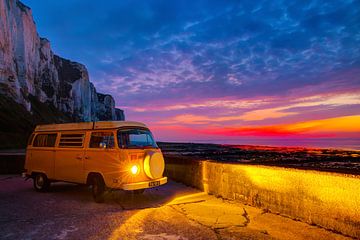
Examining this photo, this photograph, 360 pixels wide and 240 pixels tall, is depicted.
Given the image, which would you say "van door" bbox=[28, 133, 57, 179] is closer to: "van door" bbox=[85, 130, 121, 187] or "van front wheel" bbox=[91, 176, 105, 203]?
"van door" bbox=[85, 130, 121, 187]

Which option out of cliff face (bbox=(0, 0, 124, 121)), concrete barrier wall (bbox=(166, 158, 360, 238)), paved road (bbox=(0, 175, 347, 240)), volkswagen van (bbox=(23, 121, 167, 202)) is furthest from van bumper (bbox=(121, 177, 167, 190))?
cliff face (bbox=(0, 0, 124, 121))

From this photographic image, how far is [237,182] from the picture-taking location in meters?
9.37

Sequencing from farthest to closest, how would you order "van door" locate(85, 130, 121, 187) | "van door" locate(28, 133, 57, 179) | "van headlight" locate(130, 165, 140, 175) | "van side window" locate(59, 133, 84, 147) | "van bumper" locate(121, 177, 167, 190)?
"van door" locate(28, 133, 57, 179)
"van side window" locate(59, 133, 84, 147)
"van door" locate(85, 130, 121, 187)
"van headlight" locate(130, 165, 140, 175)
"van bumper" locate(121, 177, 167, 190)

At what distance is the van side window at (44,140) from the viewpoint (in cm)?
1144

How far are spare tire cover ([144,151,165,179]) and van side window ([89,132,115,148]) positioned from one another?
1104 millimetres

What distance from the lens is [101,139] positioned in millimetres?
9836

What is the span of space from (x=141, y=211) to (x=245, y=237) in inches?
124

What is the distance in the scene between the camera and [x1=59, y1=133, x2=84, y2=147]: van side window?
34.1ft

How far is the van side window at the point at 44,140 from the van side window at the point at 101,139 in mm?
2122

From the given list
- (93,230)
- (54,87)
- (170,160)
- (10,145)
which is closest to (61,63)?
(54,87)

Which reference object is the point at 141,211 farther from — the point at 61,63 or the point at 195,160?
the point at 61,63

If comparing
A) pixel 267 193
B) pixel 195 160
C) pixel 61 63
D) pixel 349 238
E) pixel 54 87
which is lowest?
pixel 349 238

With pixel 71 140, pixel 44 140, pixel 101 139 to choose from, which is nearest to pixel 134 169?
pixel 101 139

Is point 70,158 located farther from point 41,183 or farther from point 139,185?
point 139,185
